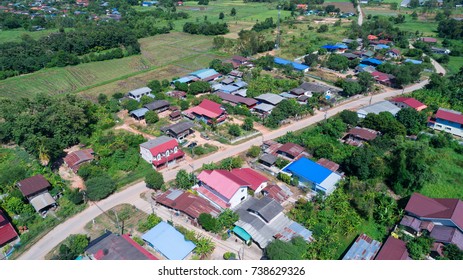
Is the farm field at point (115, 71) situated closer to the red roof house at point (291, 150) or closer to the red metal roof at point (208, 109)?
the red metal roof at point (208, 109)

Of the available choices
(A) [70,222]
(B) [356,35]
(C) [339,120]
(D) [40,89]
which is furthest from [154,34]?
(A) [70,222]

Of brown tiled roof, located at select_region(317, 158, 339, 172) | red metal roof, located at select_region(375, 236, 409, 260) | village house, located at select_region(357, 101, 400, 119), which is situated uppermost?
village house, located at select_region(357, 101, 400, 119)

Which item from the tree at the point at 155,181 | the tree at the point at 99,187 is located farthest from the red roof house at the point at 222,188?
the tree at the point at 99,187

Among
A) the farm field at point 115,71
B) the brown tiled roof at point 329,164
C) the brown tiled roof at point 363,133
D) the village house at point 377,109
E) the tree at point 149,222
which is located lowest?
the farm field at point 115,71

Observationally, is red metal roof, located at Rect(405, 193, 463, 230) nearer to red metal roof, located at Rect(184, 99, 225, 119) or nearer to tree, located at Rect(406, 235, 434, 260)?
tree, located at Rect(406, 235, 434, 260)

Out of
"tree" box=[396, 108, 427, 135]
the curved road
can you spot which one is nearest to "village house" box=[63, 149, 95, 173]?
the curved road
